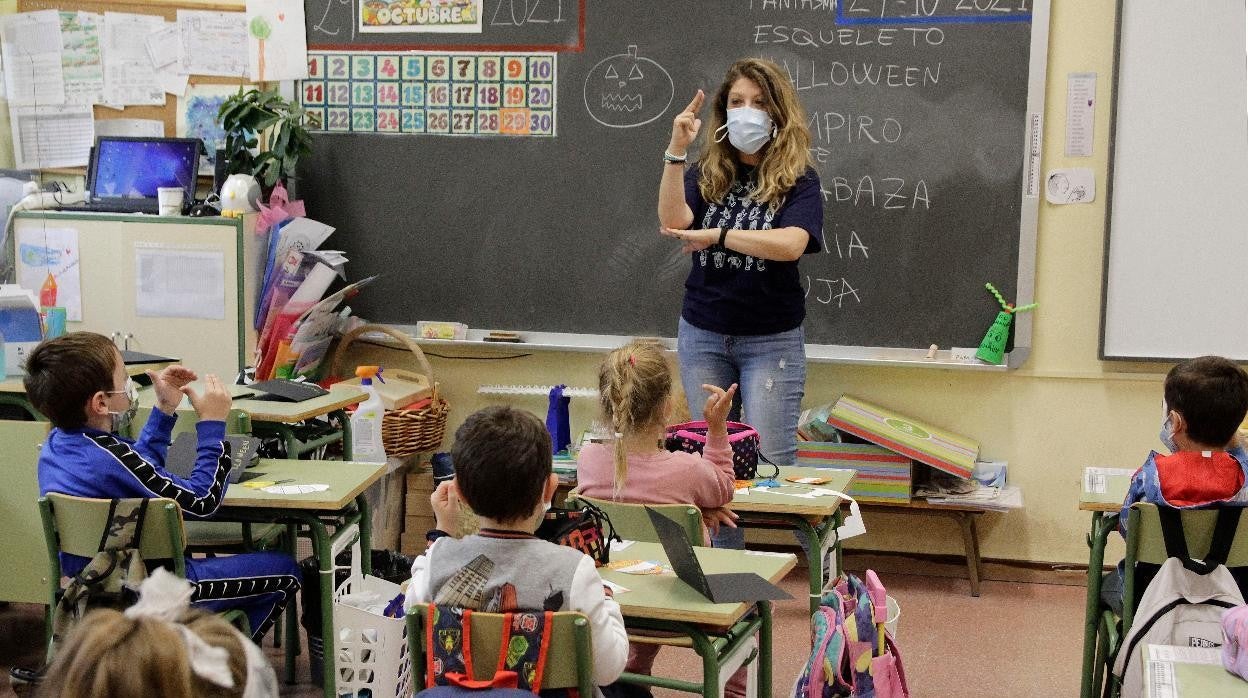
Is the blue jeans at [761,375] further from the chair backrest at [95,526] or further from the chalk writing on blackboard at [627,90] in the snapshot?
the chair backrest at [95,526]

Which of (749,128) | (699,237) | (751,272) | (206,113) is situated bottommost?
(751,272)

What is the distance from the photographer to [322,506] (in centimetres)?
319

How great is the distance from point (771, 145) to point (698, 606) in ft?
6.09

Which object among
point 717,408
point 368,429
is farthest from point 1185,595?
point 368,429

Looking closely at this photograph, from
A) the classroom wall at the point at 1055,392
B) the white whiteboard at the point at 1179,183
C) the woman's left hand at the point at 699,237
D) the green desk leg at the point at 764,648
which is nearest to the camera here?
the green desk leg at the point at 764,648

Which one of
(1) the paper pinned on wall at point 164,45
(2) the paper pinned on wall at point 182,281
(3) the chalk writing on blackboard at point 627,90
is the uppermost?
(1) the paper pinned on wall at point 164,45

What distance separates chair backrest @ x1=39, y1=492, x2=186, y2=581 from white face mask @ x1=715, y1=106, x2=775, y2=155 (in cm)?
188

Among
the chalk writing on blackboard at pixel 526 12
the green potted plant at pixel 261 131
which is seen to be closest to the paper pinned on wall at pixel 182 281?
the green potted plant at pixel 261 131

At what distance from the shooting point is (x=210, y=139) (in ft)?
17.7

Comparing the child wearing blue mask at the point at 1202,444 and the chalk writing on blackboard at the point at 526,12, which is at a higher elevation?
the chalk writing on blackboard at the point at 526,12

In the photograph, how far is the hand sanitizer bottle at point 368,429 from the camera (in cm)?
478

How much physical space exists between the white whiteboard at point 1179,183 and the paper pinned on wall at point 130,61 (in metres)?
3.68

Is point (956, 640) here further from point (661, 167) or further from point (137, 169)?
point (137, 169)

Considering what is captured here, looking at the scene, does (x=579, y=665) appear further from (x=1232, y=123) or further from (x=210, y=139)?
(x=210, y=139)
